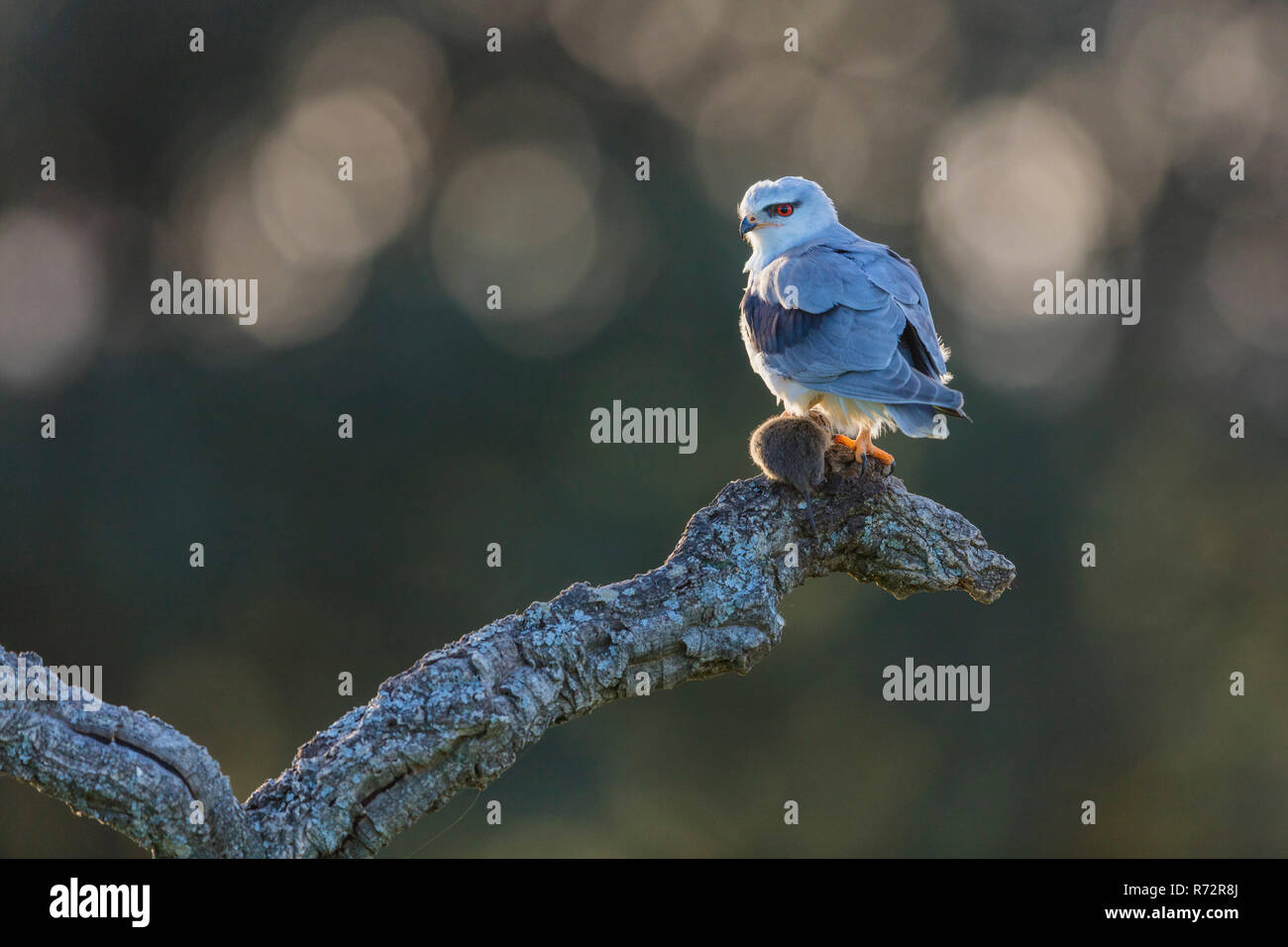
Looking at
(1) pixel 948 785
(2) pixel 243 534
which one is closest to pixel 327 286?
(2) pixel 243 534

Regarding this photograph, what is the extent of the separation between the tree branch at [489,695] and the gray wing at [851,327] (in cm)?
79

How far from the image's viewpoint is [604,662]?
15.0 ft

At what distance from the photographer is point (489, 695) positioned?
171 inches

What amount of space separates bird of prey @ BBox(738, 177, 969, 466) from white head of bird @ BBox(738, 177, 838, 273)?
10cm

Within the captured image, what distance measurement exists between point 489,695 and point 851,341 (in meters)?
2.83

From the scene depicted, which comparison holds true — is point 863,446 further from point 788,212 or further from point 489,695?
point 489,695

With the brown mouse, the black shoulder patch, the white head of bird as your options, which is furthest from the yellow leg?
the white head of bird

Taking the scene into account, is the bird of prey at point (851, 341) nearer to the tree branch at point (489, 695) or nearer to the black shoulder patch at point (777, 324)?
the black shoulder patch at point (777, 324)

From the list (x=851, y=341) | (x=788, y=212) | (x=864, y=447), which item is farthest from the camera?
(x=788, y=212)

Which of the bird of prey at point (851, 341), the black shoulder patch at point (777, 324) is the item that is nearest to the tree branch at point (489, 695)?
the bird of prey at point (851, 341)

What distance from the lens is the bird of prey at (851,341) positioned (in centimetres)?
608

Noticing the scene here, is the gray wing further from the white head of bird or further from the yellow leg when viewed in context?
the white head of bird

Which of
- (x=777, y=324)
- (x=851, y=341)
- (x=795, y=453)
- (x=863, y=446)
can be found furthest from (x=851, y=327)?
(x=795, y=453)

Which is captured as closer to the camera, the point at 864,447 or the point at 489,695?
the point at 489,695
